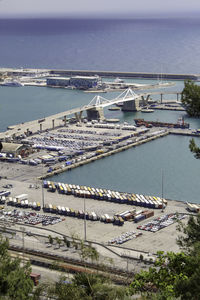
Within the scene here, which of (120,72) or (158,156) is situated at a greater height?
(120,72)

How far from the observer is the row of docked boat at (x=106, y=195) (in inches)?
364

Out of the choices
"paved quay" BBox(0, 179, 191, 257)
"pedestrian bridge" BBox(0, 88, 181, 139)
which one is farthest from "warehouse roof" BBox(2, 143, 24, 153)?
"paved quay" BBox(0, 179, 191, 257)

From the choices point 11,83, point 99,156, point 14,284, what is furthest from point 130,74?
point 14,284

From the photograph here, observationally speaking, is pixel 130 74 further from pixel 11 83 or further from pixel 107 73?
pixel 11 83

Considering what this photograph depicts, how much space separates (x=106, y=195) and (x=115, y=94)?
12.6 metres

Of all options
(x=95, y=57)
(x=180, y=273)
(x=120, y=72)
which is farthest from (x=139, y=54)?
(x=180, y=273)

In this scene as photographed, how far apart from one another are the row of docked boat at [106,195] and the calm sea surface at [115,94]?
0.65m

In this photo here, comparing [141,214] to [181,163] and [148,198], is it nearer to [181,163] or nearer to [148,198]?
[148,198]

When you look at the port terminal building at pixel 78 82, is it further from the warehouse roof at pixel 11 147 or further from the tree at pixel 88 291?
the tree at pixel 88 291

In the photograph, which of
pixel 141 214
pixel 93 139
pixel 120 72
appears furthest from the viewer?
pixel 120 72

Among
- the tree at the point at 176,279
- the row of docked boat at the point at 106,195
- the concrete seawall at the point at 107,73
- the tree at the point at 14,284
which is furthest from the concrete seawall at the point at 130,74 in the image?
the tree at the point at 176,279

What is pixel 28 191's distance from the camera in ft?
33.2

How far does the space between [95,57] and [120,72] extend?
8498mm

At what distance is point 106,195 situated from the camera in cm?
965
